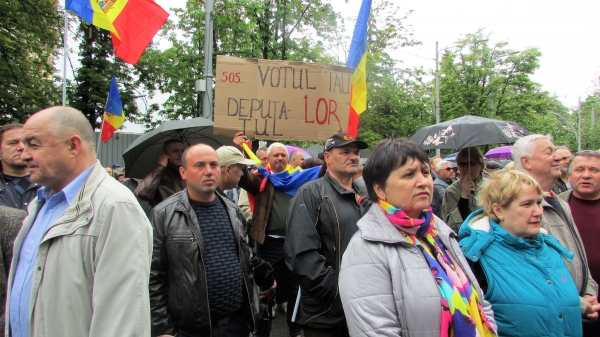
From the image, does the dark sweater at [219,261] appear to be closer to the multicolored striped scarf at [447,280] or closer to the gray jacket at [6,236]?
the gray jacket at [6,236]

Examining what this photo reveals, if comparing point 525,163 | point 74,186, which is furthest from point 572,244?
point 74,186

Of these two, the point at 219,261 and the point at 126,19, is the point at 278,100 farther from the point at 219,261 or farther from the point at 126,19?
the point at 126,19

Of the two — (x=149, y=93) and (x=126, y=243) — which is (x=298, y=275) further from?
(x=149, y=93)

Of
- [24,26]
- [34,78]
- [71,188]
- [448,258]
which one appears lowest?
[448,258]

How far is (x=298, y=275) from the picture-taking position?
3.12 meters

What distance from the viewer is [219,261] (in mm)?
3082

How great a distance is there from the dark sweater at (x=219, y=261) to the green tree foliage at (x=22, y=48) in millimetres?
10546

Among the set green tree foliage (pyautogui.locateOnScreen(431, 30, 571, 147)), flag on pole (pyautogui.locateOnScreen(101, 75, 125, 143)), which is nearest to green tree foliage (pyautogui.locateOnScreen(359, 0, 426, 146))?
green tree foliage (pyautogui.locateOnScreen(431, 30, 571, 147))

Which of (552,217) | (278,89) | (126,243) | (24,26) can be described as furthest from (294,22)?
(126,243)

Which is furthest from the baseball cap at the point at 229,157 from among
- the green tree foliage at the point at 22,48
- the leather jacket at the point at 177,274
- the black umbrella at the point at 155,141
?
the green tree foliage at the point at 22,48

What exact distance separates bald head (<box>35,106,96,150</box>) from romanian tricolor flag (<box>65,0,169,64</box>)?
429 centimetres

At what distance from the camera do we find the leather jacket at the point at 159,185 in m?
4.27

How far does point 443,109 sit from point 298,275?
2511 centimetres

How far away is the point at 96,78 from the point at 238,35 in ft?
31.1
